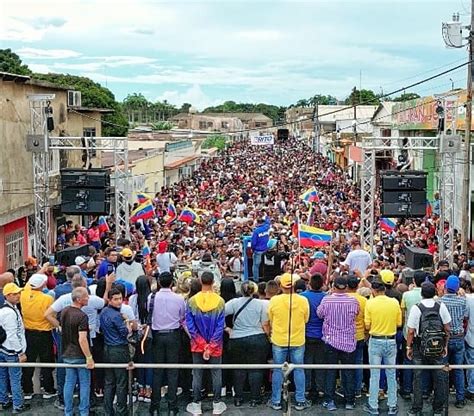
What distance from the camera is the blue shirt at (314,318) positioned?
7711 mm

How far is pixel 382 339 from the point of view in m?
7.39

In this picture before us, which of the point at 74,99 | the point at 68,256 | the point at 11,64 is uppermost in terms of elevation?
the point at 11,64

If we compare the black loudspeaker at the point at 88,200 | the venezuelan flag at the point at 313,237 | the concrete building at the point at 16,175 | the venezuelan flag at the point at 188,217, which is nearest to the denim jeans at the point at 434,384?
the venezuelan flag at the point at 313,237

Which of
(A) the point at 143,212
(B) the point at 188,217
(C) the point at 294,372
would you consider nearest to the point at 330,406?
(C) the point at 294,372

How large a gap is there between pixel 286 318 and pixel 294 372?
2.05 ft

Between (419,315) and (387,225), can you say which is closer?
(419,315)

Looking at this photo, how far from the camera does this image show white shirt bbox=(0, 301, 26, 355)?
7.36 m

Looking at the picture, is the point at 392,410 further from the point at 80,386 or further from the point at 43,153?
the point at 43,153

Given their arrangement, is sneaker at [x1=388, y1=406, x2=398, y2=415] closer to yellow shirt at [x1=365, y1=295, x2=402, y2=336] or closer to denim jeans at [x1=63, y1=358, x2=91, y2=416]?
yellow shirt at [x1=365, y1=295, x2=402, y2=336]

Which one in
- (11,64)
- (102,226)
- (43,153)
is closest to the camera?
(43,153)

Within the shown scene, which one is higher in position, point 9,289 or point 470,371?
point 9,289

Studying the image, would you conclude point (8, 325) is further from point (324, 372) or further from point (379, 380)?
point (379, 380)

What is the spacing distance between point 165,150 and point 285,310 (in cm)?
4021

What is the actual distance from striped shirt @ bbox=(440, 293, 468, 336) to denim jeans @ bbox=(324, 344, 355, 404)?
1.14 meters
